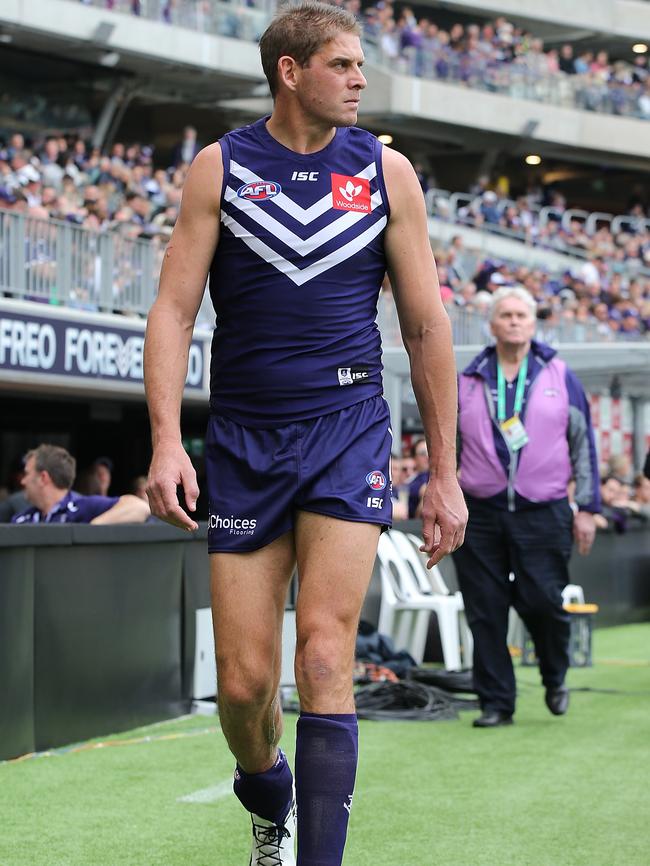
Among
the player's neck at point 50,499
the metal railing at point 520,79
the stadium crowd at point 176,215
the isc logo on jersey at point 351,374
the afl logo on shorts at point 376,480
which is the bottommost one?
the player's neck at point 50,499

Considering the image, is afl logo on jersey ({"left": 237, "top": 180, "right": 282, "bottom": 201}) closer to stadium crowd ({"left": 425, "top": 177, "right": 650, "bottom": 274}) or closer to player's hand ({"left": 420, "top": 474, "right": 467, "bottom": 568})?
player's hand ({"left": 420, "top": 474, "right": 467, "bottom": 568})

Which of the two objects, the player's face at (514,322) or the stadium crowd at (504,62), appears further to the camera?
the stadium crowd at (504,62)

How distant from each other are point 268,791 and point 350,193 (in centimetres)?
160

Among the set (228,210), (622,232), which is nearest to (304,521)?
(228,210)

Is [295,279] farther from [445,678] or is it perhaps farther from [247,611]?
[445,678]

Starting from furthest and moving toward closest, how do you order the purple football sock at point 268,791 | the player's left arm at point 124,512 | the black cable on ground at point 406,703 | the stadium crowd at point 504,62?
the stadium crowd at point 504,62 → the player's left arm at point 124,512 → the black cable on ground at point 406,703 → the purple football sock at point 268,791

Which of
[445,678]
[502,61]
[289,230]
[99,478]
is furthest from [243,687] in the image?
[502,61]

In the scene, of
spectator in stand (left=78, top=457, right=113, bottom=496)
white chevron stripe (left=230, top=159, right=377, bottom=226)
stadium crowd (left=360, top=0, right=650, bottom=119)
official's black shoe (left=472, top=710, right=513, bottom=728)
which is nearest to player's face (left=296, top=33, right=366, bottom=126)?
white chevron stripe (left=230, top=159, right=377, bottom=226)

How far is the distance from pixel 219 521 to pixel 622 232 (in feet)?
120

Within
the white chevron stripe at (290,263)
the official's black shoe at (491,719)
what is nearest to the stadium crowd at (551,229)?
the official's black shoe at (491,719)

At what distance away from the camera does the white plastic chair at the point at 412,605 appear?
36.8 ft

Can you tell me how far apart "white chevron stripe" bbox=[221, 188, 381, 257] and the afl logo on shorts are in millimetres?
587

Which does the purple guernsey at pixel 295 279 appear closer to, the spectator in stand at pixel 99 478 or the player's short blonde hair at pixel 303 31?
the player's short blonde hair at pixel 303 31

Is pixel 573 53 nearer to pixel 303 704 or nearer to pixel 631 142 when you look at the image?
pixel 631 142
